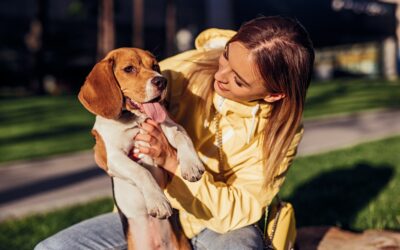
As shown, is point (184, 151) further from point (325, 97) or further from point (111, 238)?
point (325, 97)

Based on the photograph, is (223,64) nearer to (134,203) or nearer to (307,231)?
(134,203)

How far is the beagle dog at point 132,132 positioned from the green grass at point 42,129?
21.8 ft

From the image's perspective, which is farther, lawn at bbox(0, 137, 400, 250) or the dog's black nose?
lawn at bbox(0, 137, 400, 250)

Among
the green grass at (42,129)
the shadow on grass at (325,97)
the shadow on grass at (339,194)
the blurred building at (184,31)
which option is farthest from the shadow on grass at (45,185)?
the blurred building at (184,31)

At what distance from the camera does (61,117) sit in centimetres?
→ 1516

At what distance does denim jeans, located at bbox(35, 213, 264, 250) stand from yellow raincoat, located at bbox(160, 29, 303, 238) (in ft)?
0.18

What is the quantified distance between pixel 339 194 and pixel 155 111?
3.62 meters

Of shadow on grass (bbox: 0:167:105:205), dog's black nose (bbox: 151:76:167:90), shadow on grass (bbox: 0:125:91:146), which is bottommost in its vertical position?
shadow on grass (bbox: 0:125:91:146)

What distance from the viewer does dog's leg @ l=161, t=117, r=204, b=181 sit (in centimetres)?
254

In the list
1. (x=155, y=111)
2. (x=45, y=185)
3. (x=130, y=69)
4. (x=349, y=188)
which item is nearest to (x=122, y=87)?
(x=130, y=69)

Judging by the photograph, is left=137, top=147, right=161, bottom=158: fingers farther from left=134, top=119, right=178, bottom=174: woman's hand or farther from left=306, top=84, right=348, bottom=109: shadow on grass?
left=306, top=84, right=348, bottom=109: shadow on grass

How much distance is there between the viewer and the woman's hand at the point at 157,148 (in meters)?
Answer: 2.65

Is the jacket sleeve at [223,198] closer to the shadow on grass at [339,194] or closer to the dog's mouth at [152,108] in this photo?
the dog's mouth at [152,108]

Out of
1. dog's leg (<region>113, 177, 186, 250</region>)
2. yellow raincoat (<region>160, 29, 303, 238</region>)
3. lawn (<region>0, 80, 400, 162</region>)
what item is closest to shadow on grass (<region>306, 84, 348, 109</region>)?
lawn (<region>0, 80, 400, 162</region>)
